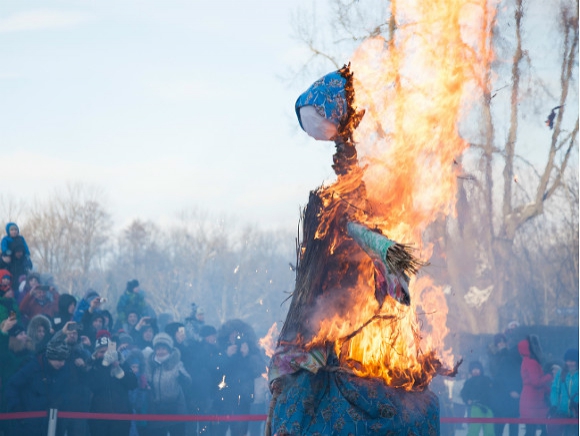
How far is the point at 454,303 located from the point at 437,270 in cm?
262

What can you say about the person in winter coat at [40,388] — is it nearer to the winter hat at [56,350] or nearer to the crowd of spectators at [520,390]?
the winter hat at [56,350]

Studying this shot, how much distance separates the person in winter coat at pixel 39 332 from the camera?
9.73m

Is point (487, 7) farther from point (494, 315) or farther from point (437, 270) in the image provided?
point (494, 315)

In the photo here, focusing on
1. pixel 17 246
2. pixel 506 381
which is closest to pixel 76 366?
pixel 17 246

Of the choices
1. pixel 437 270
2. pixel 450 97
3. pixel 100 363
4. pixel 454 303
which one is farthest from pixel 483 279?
pixel 450 97

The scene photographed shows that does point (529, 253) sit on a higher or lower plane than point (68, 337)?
higher

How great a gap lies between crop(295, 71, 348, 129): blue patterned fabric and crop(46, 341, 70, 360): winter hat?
6321mm

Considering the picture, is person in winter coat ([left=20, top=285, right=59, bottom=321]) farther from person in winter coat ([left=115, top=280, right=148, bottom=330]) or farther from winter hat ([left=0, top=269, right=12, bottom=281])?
person in winter coat ([left=115, top=280, right=148, bottom=330])

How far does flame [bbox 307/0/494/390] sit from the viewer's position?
159 inches

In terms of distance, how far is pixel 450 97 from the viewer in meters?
4.48

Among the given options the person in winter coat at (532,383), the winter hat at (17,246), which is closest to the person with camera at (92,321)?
the winter hat at (17,246)

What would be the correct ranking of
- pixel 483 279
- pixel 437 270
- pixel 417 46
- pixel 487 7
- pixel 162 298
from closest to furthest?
pixel 417 46
pixel 487 7
pixel 437 270
pixel 483 279
pixel 162 298

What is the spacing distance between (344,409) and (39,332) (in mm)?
6849

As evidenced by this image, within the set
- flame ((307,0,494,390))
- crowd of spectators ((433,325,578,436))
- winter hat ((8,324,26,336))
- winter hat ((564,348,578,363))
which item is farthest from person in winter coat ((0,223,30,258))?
winter hat ((564,348,578,363))
